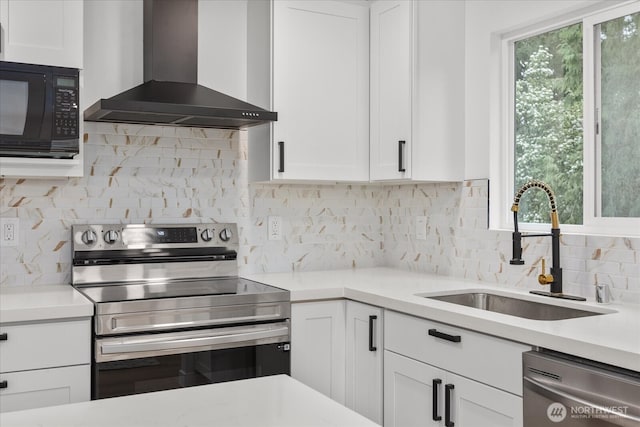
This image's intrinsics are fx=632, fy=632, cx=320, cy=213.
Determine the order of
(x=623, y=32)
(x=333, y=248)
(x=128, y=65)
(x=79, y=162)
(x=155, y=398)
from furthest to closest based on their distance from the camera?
(x=333, y=248), (x=128, y=65), (x=79, y=162), (x=623, y=32), (x=155, y=398)

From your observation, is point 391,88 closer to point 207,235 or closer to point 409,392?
point 207,235

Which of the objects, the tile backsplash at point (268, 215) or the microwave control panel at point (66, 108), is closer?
the microwave control panel at point (66, 108)

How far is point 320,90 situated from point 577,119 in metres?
1.22

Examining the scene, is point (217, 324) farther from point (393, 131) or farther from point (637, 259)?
point (637, 259)

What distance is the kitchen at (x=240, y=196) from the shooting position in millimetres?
2844

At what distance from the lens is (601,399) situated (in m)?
1.66

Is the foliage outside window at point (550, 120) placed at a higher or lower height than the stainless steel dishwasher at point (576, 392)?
higher

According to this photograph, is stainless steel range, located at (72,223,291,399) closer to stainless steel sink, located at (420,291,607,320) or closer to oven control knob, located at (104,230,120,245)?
oven control knob, located at (104,230,120,245)

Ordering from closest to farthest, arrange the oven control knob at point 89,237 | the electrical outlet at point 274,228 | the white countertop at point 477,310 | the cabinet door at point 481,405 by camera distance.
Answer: the white countertop at point 477,310 < the cabinet door at point 481,405 < the oven control knob at point 89,237 < the electrical outlet at point 274,228

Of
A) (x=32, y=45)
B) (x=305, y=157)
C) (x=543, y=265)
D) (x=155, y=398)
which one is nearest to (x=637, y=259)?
(x=543, y=265)

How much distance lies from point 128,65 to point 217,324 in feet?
4.38

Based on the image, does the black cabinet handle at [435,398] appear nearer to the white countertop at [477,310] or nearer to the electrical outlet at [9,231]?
the white countertop at [477,310]

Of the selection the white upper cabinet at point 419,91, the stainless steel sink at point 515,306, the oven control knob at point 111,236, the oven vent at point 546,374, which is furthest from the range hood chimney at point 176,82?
the oven vent at point 546,374

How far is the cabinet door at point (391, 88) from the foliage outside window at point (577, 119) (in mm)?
511
